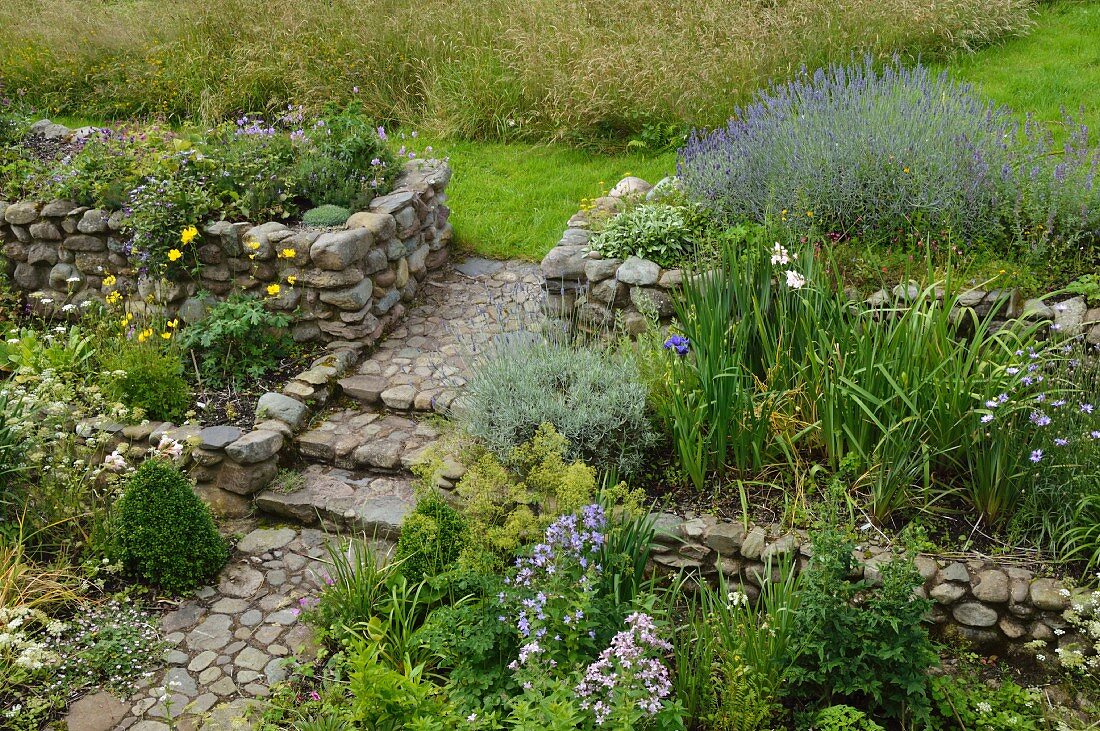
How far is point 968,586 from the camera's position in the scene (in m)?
3.94

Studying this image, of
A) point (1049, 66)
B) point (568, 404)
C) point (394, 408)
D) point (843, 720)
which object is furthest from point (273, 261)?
point (1049, 66)

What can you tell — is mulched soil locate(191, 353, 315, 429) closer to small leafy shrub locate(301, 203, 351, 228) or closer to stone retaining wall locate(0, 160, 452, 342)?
stone retaining wall locate(0, 160, 452, 342)

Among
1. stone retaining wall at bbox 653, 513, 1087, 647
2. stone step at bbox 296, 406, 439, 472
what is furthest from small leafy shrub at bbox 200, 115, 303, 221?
stone retaining wall at bbox 653, 513, 1087, 647

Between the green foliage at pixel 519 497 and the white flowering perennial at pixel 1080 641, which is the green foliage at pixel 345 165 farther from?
the white flowering perennial at pixel 1080 641

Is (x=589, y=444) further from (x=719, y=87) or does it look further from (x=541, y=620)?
(x=719, y=87)

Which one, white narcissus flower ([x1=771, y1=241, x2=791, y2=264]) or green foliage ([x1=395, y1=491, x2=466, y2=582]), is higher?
white narcissus flower ([x1=771, y1=241, x2=791, y2=264])

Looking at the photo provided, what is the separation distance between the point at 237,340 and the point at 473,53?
4874 mm

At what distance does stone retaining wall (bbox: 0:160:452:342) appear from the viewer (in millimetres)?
6277

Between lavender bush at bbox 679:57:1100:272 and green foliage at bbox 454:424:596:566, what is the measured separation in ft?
7.48

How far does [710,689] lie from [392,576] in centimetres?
157

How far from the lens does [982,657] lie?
3967 millimetres

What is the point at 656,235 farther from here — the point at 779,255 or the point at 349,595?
the point at 349,595

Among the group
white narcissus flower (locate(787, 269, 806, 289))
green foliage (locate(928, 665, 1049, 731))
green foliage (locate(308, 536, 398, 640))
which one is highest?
white narcissus flower (locate(787, 269, 806, 289))

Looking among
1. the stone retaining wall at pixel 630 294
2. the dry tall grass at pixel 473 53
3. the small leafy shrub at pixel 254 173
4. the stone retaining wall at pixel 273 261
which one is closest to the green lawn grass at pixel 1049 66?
the dry tall grass at pixel 473 53
